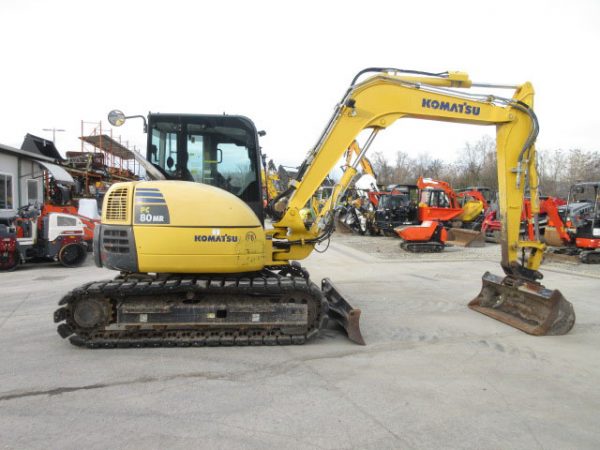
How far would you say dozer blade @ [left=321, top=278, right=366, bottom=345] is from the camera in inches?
194

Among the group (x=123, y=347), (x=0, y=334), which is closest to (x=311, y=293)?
(x=123, y=347)

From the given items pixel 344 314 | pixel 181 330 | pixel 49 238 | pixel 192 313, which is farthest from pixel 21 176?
pixel 344 314

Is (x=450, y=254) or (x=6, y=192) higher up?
(x=6, y=192)

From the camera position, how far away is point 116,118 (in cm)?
490

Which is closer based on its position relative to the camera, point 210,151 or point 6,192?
point 210,151

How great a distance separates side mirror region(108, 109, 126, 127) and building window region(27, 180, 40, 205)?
17.5m

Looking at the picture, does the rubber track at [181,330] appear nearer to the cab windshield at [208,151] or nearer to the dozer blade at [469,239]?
the cab windshield at [208,151]

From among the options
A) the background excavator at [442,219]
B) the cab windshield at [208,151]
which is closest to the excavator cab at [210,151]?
the cab windshield at [208,151]

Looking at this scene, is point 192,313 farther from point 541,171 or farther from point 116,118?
point 541,171

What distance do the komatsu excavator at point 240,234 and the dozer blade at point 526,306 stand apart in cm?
2

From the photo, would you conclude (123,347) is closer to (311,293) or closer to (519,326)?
(311,293)

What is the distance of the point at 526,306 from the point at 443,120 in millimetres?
2950

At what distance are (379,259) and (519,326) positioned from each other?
7.27m

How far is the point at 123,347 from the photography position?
4645mm
